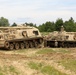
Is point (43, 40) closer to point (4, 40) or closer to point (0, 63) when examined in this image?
point (4, 40)

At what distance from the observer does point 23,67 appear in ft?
73.0

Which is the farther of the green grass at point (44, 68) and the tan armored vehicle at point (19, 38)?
the tan armored vehicle at point (19, 38)

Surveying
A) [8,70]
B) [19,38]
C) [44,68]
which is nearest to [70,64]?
[44,68]

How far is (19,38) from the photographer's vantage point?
38344 millimetres

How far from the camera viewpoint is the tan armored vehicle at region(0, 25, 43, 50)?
120 feet

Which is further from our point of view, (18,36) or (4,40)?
(18,36)

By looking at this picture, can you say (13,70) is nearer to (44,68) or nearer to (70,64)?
(44,68)

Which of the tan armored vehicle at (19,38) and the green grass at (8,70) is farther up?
the tan armored vehicle at (19,38)

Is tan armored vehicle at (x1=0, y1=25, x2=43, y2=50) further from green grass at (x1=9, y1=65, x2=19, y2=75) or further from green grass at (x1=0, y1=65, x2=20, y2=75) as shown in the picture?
green grass at (x1=0, y1=65, x2=20, y2=75)

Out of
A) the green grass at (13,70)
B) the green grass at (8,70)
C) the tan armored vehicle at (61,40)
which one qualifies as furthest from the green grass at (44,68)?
the tan armored vehicle at (61,40)

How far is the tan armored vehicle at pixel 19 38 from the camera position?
120 ft

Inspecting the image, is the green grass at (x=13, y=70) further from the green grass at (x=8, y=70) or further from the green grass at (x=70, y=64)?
the green grass at (x=70, y=64)

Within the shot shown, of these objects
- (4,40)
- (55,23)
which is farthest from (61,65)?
(55,23)

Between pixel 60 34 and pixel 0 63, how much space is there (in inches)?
910
